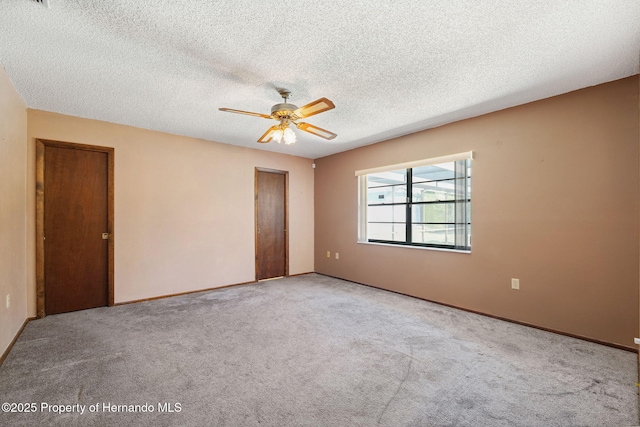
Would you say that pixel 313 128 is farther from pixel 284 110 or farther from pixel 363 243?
pixel 363 243

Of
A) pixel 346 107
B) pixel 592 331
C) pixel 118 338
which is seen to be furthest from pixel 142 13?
pixel 592 331

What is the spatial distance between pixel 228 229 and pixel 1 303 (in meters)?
2.80

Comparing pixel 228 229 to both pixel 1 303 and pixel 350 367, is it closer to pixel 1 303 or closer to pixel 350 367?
pixel 1 303

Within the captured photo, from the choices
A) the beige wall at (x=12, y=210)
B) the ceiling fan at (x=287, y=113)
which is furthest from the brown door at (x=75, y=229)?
the ceiling fan at (x=287, y=113)

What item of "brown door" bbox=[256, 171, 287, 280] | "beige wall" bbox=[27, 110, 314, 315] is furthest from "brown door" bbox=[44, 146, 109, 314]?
"brown door" bbox=[256, 171, 287, 280]

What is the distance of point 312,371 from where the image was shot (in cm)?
225

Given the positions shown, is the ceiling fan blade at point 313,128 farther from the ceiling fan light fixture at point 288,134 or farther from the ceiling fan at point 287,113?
the ceiling fan light fixture at point 288,134

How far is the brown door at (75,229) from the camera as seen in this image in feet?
11.6

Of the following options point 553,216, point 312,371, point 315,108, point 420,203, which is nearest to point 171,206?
point 315,108

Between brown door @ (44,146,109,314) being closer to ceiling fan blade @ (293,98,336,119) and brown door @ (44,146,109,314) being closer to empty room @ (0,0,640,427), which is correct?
empty room @ (0,0,640,427)

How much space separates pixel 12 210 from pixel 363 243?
4469 mm

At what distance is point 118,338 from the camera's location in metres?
2.83

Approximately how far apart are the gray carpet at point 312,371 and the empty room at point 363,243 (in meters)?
0.02

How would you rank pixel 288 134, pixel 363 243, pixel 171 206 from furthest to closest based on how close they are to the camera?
pixel 363 243
pixel 171 206
pixel 288 134
